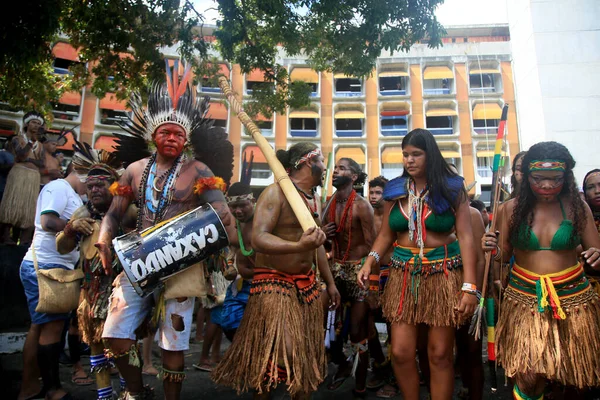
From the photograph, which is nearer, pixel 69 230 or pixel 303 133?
pixel 69 230

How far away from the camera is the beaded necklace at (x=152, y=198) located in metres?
3.60

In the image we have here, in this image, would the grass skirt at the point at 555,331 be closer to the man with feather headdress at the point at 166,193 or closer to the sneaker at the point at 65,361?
the man with feather headdress at the point at 166,193

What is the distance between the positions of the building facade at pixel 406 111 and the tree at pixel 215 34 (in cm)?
2642

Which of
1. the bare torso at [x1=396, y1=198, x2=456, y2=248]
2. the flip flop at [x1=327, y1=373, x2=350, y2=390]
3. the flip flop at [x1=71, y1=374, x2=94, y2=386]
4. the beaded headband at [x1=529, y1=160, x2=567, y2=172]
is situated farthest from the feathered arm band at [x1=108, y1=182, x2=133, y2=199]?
the beaded headband at [x1=529, y1=160, x2=567, y2=172]

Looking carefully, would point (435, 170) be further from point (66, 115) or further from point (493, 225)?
point (66, 115)

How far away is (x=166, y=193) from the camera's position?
3637mm

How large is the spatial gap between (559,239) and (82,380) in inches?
190

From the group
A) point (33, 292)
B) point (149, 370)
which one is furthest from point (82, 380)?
point (33, 292)

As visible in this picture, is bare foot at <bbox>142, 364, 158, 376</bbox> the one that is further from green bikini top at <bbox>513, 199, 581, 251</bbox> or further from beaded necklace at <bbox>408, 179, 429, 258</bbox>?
green bikini top at <bbox>513, 199, 581, 251</bbox>

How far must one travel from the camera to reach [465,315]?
10.4 ft

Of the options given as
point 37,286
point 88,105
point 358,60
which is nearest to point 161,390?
point 37,286

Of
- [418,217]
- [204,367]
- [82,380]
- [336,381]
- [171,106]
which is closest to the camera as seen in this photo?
[418,217]

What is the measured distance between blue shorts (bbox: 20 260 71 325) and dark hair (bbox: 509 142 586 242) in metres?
4.10

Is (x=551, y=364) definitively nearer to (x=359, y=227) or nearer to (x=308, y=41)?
(x=359, y=227)
